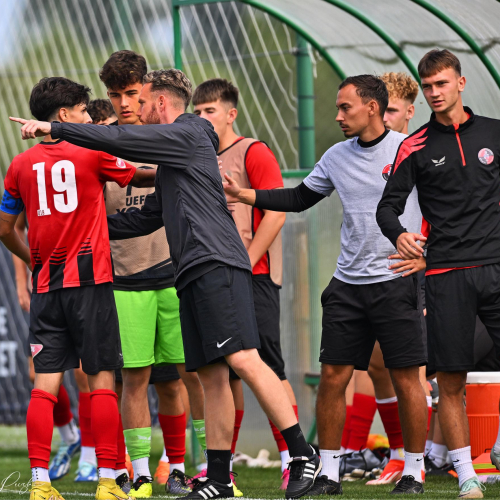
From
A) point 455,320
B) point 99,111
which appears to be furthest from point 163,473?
point 455,320

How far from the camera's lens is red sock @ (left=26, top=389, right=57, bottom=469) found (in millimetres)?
4664

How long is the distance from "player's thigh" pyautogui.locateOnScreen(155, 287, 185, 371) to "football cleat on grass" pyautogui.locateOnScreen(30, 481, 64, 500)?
48.2 inches

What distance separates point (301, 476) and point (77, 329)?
129cm

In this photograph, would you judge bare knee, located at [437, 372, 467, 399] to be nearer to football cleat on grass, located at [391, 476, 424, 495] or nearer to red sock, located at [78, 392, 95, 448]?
football cleat on grass, located at [391, 476, 424, 495]

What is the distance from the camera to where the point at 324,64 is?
8516 mm

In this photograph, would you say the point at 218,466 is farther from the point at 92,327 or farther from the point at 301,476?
the point at 92,327

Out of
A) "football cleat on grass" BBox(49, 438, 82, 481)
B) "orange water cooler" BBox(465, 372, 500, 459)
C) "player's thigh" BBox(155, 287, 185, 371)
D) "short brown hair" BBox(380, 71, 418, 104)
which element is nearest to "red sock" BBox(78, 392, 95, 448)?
"football cleat on grass" BBox(49, 438, 82, 481)

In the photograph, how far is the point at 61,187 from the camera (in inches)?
188

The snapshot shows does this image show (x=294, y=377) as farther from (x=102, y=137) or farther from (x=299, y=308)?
(x=102, y=137)

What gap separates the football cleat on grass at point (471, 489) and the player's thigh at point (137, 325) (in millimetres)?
1922

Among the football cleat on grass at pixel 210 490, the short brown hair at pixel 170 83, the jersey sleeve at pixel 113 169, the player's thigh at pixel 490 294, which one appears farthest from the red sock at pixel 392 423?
the short brown hair at pixel 170 83

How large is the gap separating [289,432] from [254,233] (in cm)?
181

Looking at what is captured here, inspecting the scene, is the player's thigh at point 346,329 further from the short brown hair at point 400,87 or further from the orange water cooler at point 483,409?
the short brown hair at point 400,87

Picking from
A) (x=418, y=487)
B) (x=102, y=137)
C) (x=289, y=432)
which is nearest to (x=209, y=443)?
(x=289, y=432)
